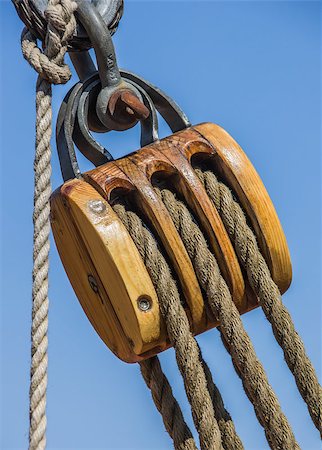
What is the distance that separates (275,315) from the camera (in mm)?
1644

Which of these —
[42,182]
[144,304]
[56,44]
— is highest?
[56,44]

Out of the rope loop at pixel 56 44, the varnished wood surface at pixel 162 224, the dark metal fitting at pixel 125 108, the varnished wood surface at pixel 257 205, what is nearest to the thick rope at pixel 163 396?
the varnished wood surface at pixel 162 224

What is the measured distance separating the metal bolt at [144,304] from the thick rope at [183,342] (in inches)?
0.9

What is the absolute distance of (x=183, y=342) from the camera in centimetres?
158

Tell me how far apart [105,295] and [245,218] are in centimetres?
29

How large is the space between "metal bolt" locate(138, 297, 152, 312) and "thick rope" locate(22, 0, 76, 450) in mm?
174

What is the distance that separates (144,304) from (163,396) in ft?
0.74

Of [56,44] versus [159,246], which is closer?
[159,246]

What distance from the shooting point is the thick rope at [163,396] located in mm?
1671

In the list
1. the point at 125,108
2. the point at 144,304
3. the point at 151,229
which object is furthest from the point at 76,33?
the point at 144,304

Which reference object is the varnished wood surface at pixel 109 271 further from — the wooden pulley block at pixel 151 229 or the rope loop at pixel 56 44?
the rope loop at pixel 56 44

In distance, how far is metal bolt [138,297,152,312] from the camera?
1.57 m

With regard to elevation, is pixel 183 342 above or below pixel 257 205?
below

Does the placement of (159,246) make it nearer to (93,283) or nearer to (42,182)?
(93,283)
